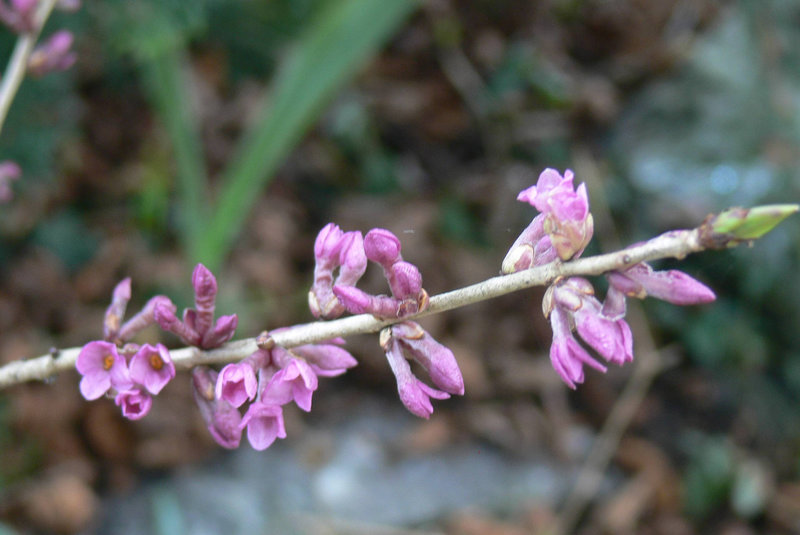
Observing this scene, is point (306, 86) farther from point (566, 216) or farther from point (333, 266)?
point (566, 216)

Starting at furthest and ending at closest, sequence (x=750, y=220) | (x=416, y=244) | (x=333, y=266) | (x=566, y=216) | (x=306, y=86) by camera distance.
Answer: (x=416, y=244)
(x=306, y=86)
(x=333, y=266)
(x=566, y=216)
(x=750, y=220)

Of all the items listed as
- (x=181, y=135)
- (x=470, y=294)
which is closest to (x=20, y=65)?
(x=470, y=294)

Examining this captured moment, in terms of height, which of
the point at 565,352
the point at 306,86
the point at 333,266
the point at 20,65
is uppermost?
the point at 306,86

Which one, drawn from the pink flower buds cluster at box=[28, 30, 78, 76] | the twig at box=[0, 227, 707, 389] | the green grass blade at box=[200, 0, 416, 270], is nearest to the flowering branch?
the twig at box=[0, 227, 707, 389]

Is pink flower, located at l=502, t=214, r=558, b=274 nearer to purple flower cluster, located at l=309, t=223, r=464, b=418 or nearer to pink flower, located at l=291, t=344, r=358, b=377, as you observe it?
purple flower cluster, located at l=309, t=223, r=464, b=418

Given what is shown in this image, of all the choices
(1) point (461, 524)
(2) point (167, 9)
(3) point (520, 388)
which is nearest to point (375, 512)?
(1) point (461, 524)

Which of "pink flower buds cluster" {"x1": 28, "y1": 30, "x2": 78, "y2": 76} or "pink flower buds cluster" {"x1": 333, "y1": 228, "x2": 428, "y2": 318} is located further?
"pink flower buds cluster" {"x1": 28, "y1": 30, "x2": 78, "y2": 76}

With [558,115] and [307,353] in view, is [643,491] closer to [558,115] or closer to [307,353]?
[558,115]
